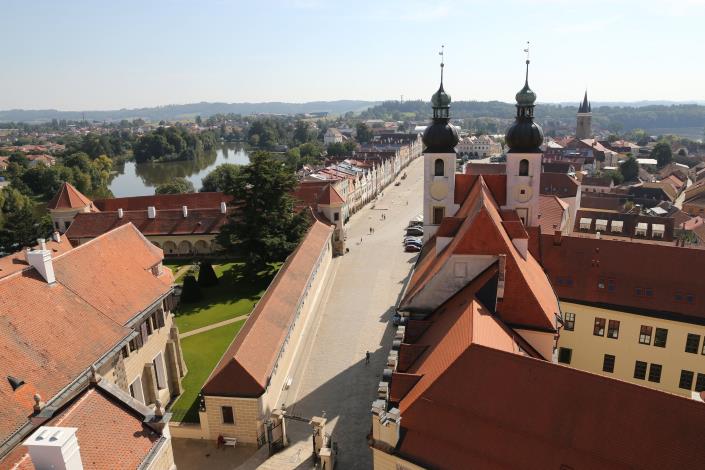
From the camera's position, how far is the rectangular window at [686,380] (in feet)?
89.7

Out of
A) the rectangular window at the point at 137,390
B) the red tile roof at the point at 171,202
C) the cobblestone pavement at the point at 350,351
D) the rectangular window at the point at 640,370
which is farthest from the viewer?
the red tile roof at the point at 171,202

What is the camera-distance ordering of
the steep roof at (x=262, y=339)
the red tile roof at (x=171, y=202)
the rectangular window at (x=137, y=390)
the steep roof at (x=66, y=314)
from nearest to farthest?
the steep roof at (x=66, y=314) → the steep roof at (x=262, y=339) → the rectangular window at (x=137, y=390) → the red tile roof at (x=171, y=202)

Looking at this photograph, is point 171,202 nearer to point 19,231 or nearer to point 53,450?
point 19,231

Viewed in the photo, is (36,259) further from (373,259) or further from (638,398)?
(373,259)

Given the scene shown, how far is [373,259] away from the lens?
5547 centimetres

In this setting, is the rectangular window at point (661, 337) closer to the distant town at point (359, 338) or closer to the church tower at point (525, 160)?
the distant town at point (359, 338)

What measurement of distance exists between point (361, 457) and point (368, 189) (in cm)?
7079

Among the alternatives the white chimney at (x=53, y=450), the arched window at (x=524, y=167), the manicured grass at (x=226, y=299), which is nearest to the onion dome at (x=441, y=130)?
the arched window at (x=524, y=167)

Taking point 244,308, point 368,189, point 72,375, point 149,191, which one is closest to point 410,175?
point 368,189

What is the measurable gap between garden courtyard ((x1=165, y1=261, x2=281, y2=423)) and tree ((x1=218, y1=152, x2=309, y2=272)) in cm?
264

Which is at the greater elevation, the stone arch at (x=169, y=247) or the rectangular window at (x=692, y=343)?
the rectangular window at (x=692, y=343)

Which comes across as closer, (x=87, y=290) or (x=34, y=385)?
(x=34, y=385)

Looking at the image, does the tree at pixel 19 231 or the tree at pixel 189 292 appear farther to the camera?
the tree at pixel 19 231

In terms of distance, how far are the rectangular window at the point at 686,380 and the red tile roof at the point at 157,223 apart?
45073mm
